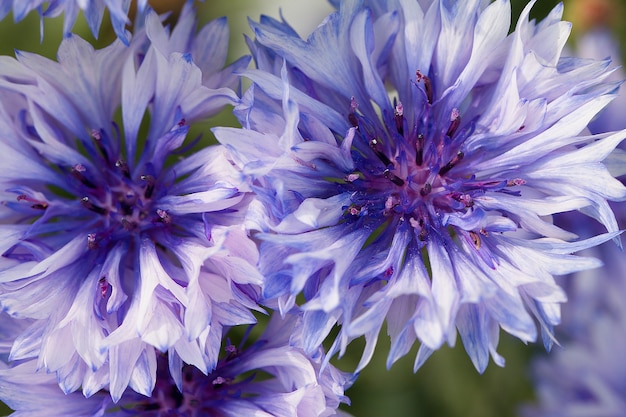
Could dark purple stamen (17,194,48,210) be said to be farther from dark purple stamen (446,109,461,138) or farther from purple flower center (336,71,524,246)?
dark purple stamen (446,109,461,138)

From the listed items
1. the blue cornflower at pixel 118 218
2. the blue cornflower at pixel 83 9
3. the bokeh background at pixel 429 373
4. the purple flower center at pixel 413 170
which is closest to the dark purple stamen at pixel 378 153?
the purple flower center at pixel 413 170

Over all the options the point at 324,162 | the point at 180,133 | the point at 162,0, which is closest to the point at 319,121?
the point at 324,162

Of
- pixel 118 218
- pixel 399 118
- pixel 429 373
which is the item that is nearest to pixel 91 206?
pixel 118 218

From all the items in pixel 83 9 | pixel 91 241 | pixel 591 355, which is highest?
pixel 83 9

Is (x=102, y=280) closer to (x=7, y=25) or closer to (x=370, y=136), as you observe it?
(x=370, y=136)

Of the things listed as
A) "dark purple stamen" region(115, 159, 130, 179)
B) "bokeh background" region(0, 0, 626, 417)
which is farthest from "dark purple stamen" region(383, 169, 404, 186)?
"bokeh background" region(0, 0, 626, 417)

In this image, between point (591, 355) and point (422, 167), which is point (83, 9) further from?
point (591, 355)
